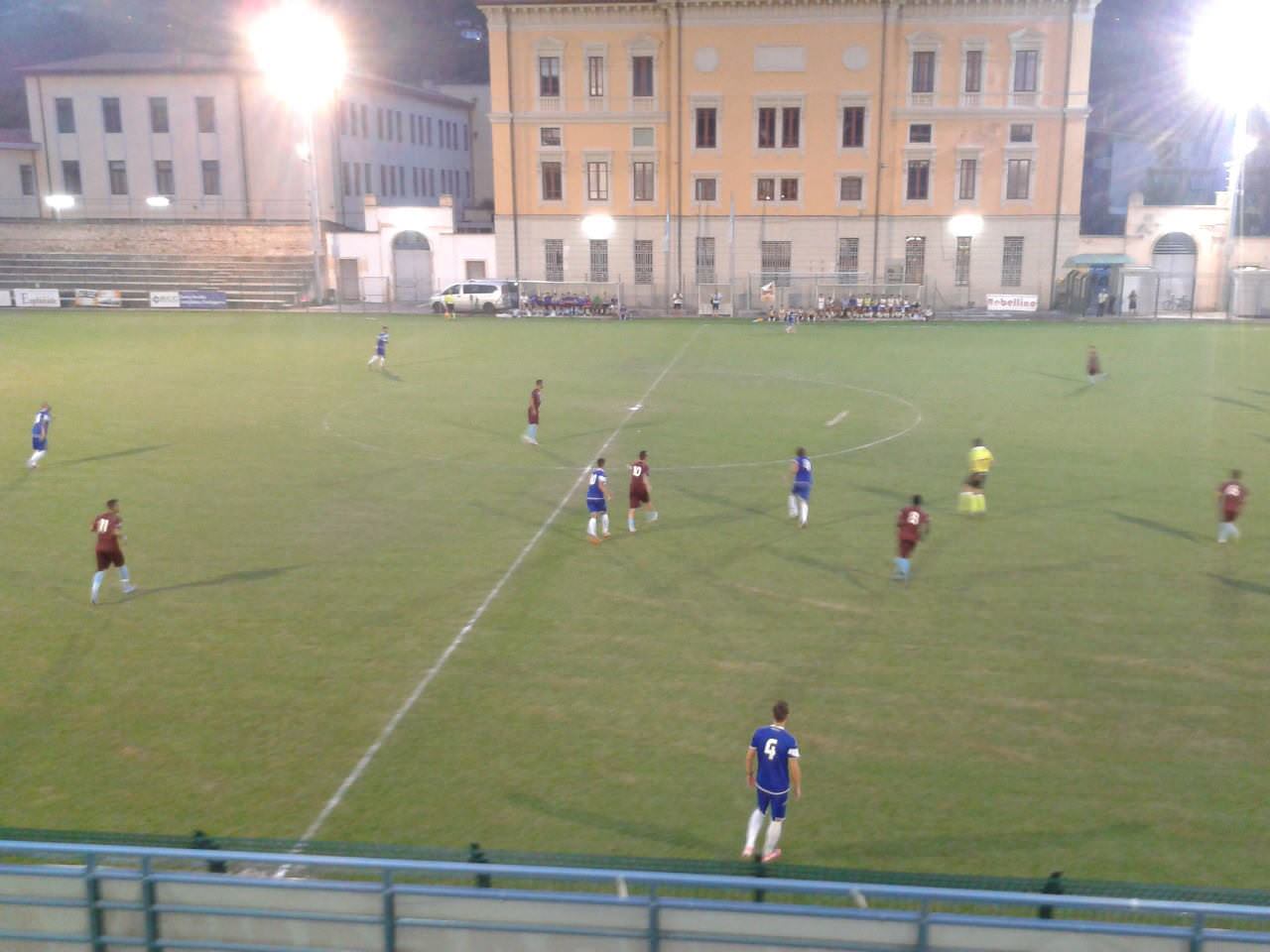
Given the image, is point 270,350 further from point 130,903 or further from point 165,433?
point 130,903

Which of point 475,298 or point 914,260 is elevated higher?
point 914,260

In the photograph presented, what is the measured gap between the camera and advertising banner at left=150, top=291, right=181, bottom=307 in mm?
65500

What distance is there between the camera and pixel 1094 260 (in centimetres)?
6281

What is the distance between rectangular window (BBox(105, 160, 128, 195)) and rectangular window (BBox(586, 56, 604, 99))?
33.0 meters

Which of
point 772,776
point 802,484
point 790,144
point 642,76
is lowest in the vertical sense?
point 772,776

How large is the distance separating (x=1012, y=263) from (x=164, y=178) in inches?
2207

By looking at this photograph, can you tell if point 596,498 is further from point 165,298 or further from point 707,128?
point 165,298

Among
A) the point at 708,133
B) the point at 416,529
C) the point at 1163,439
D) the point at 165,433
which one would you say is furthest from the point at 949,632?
the point at 708,133

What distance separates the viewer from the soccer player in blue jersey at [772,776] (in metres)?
9.52

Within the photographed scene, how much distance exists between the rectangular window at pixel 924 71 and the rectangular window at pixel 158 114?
48.7 m

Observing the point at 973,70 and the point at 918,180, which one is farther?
the point at 918,180

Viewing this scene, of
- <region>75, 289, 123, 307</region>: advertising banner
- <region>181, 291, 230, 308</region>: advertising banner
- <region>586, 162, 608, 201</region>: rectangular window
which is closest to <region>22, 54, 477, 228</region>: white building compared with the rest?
<region>181, 291, 230, 308</region>: advertising banner

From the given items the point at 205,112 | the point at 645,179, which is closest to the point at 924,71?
the point at 645,179

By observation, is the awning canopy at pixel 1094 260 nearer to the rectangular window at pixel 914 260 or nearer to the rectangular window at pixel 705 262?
the rectangular window at pixel 914 260
